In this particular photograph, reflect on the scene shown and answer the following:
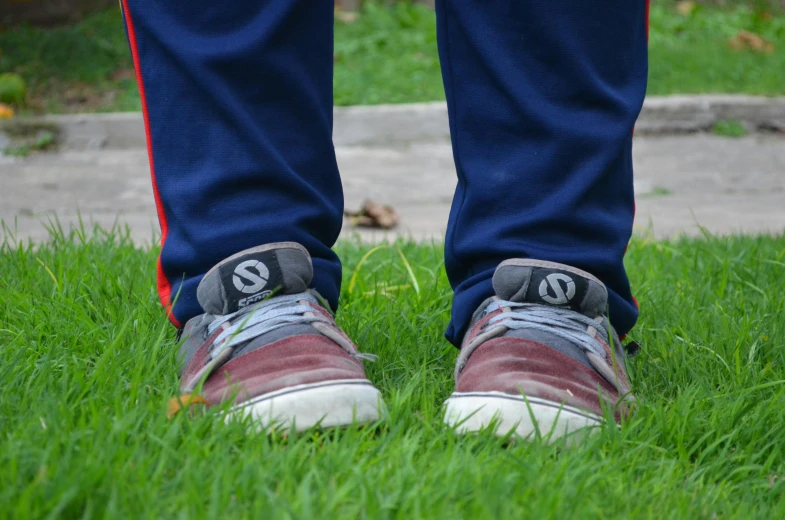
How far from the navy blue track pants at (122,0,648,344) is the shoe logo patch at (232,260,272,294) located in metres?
0.04

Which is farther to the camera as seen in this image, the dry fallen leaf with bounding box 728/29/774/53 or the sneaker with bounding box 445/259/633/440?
the dry fallen leaf with bounding box 728/29/774/53

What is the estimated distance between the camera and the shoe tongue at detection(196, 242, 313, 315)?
1.13 m

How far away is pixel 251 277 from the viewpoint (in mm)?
1132

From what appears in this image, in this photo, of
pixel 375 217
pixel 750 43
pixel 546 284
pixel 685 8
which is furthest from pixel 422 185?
pixel 685 8

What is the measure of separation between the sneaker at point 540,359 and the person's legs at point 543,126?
0.13 feet

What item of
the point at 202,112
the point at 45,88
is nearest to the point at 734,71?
the point at 45,88

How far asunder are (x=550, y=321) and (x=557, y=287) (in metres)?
0.05

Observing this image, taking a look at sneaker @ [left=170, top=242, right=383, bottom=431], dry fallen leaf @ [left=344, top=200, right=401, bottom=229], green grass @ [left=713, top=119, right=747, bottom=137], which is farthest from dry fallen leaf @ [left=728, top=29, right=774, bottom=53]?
sneaker @ [left=170, top=242, right=383, bottom=431]

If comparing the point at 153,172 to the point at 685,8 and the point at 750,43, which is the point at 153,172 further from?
the point at 685,8

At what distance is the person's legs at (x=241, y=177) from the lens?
1.09m

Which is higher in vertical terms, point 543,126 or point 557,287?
point 543,126

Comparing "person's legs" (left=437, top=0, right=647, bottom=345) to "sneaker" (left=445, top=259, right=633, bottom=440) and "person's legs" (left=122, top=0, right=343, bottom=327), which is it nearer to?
"sneaker" (left=445, top=259, right=633, bottom=440)

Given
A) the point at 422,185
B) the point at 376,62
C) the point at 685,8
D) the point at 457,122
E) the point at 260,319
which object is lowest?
the point at 422,185

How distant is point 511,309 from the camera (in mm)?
1168
